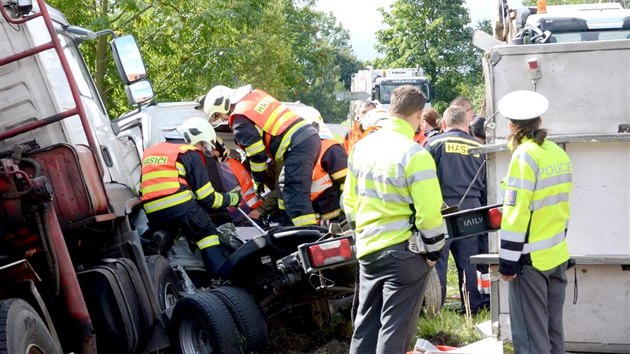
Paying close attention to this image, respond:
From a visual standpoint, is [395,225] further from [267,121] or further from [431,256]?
[267,121]

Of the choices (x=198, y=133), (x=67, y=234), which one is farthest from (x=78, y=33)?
(x=67, y=234)

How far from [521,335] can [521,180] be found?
89 cm

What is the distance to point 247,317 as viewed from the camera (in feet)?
20.7

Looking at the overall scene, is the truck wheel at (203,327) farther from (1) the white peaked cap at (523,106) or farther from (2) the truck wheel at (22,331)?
(1) the white peaked cap at (523,106)

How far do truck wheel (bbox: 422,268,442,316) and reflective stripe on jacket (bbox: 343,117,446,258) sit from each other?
7.97 ft

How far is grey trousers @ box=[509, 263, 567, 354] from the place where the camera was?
5.36 m

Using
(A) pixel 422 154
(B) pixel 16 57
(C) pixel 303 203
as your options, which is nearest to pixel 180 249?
(C) pixel 303 203

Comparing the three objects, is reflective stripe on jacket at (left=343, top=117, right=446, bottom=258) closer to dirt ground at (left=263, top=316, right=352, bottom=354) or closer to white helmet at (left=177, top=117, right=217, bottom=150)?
dirt ground at (left=263, top=316, right=352, bottom=354)

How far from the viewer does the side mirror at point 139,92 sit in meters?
7.31

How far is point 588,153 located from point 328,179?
94.7 inches

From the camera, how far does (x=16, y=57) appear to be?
5.47 m

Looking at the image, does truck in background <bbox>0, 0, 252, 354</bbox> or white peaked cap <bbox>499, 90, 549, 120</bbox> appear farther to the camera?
white peaked cap <bbox>499, 90, 549, 120</bbox>

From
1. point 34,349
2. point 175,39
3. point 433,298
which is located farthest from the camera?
point 175,39

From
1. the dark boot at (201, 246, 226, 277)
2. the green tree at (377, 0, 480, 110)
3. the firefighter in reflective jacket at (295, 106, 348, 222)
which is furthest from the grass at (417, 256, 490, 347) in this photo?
the green tree at (377, 0, 480, 110)
